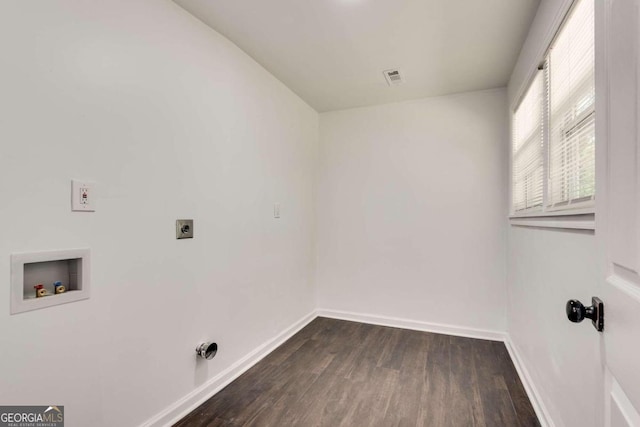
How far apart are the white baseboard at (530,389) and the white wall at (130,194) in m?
1.93

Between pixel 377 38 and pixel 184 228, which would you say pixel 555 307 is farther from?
pixel 184 228

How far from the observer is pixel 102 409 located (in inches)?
54.3

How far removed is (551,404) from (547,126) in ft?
4.90

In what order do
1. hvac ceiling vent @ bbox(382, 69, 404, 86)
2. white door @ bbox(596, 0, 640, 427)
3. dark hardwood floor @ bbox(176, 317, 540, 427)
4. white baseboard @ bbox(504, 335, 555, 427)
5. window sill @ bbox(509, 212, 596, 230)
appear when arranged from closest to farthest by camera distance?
1. white door @ bbox(596, 0, 640, 427)
2. window sill @ bbox(509, 212, 596, 230)
3. white baseboard @ bbox(504, 335, 555, 427)
4. dark hardwood floor @ bbox(176, 317, 540, 427)
5. hvac ceiling vent @ bbox(382, 69, 404, 86)

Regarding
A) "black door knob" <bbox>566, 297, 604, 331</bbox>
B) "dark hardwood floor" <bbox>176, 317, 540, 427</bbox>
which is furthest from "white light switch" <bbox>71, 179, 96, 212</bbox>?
"black door knob" <bbox>566, 297, 604, 331</bbox>

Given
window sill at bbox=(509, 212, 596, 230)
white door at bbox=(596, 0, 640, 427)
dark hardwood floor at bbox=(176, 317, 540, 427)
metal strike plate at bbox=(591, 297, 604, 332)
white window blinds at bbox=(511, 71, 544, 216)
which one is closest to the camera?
white door at bbox=(596, 0, 640, 427)

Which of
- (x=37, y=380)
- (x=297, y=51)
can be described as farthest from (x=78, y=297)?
(x=297, y=51)

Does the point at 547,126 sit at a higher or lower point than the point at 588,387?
higher

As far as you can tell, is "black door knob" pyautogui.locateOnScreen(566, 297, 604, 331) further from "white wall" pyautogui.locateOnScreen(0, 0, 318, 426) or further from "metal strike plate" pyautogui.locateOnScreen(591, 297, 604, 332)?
"white wall" pyautogui.locateOnScreen(0, 0, 318, 426)

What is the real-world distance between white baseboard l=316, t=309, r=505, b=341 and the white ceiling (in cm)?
233

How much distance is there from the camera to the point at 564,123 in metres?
1.47

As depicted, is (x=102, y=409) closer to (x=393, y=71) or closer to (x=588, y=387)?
(x=588, y=387)

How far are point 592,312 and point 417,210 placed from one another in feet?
8.22

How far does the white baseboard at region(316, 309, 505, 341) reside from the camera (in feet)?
9.50
